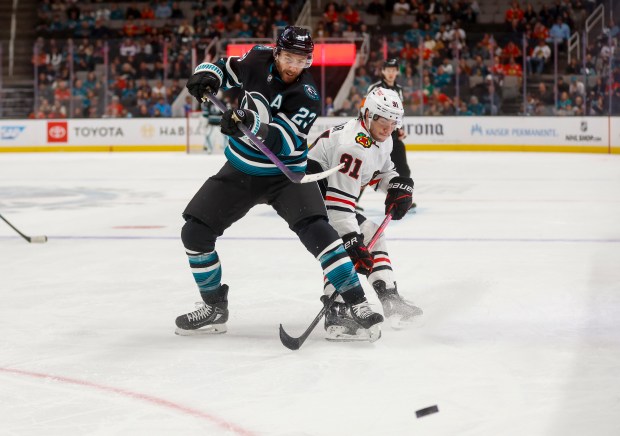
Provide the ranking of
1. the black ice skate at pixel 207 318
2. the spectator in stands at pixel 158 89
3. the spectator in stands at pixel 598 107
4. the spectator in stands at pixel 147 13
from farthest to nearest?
the spectator in stands at pixel 147 13
the spectator in stands at pixel 158 89
the spectator in stands at pixel 598 107
the black ice skate at pixel 207 318

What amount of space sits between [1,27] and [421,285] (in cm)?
1957

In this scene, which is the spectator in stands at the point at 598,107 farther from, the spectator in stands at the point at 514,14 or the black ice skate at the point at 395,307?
the black ice skate at the point at 395,307

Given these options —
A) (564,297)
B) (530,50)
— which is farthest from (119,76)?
(564,297)

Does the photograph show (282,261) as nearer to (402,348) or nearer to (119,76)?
(402,348)

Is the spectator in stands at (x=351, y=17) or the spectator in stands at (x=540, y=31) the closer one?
the spectator in stands at (x=540, y=31)

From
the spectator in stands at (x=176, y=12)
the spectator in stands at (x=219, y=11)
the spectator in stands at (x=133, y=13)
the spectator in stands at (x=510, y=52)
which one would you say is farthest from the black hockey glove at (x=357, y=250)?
the spectator in stands at (x=133, y=13)

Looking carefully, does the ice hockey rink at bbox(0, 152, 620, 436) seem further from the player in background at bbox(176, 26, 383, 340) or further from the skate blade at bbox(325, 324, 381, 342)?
the player in background at bbox(176, 26, 383, 340)

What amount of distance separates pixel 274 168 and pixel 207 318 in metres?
0.65

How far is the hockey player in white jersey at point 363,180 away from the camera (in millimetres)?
3893

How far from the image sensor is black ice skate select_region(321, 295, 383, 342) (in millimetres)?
3607

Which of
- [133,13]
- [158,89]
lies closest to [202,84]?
[158,89]

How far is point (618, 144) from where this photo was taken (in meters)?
15.4

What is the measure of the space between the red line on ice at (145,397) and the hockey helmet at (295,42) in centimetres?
133

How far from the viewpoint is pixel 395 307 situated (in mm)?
4020
